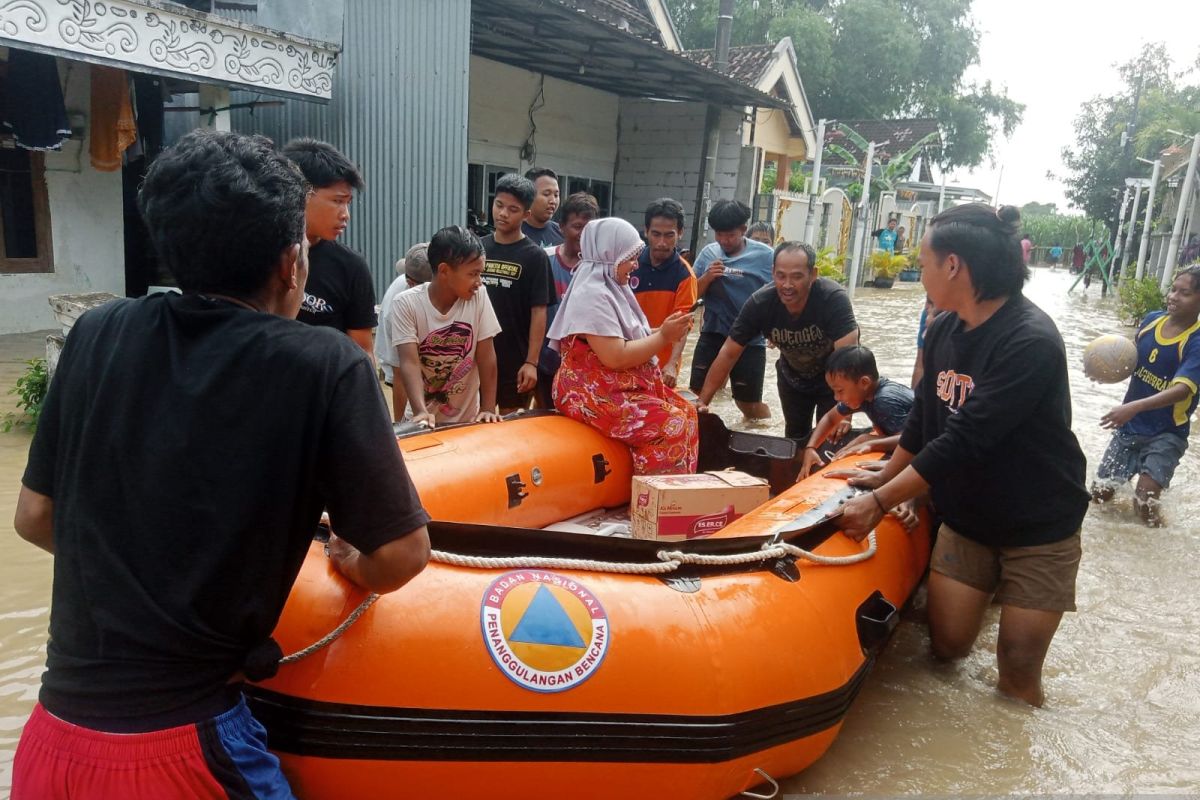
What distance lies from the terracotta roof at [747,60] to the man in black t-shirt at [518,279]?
41.4 feet

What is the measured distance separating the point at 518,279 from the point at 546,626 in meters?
2.28

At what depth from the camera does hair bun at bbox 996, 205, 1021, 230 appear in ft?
8.11

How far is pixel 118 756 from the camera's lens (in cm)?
112

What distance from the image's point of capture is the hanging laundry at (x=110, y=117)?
6062 millimetres

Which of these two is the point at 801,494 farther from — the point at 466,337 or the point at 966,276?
the point at 466,337

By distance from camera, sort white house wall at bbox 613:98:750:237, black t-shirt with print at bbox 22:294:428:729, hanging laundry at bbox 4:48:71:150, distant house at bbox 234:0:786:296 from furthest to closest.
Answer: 1. white house wall at bbox 613:98:750:237
2. distant house at bbox 234:0:786:296
3. hanging laundry at bbox 4:48:71:150
4. black t-shirt with print at bbox 22:294:428:729

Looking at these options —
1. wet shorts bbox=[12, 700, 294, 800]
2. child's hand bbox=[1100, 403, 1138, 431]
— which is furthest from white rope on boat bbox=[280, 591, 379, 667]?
child's hand bbox=[1100, 403, 1138, 431]

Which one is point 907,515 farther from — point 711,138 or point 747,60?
point 747,60

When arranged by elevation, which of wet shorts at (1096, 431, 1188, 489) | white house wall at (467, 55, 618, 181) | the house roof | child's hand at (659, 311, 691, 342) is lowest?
wet shorts at (1096, 431, 1188, 489)

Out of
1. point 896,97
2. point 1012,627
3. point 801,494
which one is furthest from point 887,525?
point 896,97

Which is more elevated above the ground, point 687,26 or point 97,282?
point 687,26

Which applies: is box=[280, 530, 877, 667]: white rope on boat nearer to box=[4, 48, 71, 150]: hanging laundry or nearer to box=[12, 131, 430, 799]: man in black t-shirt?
box=[12, 131, 430, 799]: man in black t-shirt

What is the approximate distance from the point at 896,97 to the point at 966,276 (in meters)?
32.6

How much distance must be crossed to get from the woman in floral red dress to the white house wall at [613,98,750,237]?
9.68 m
